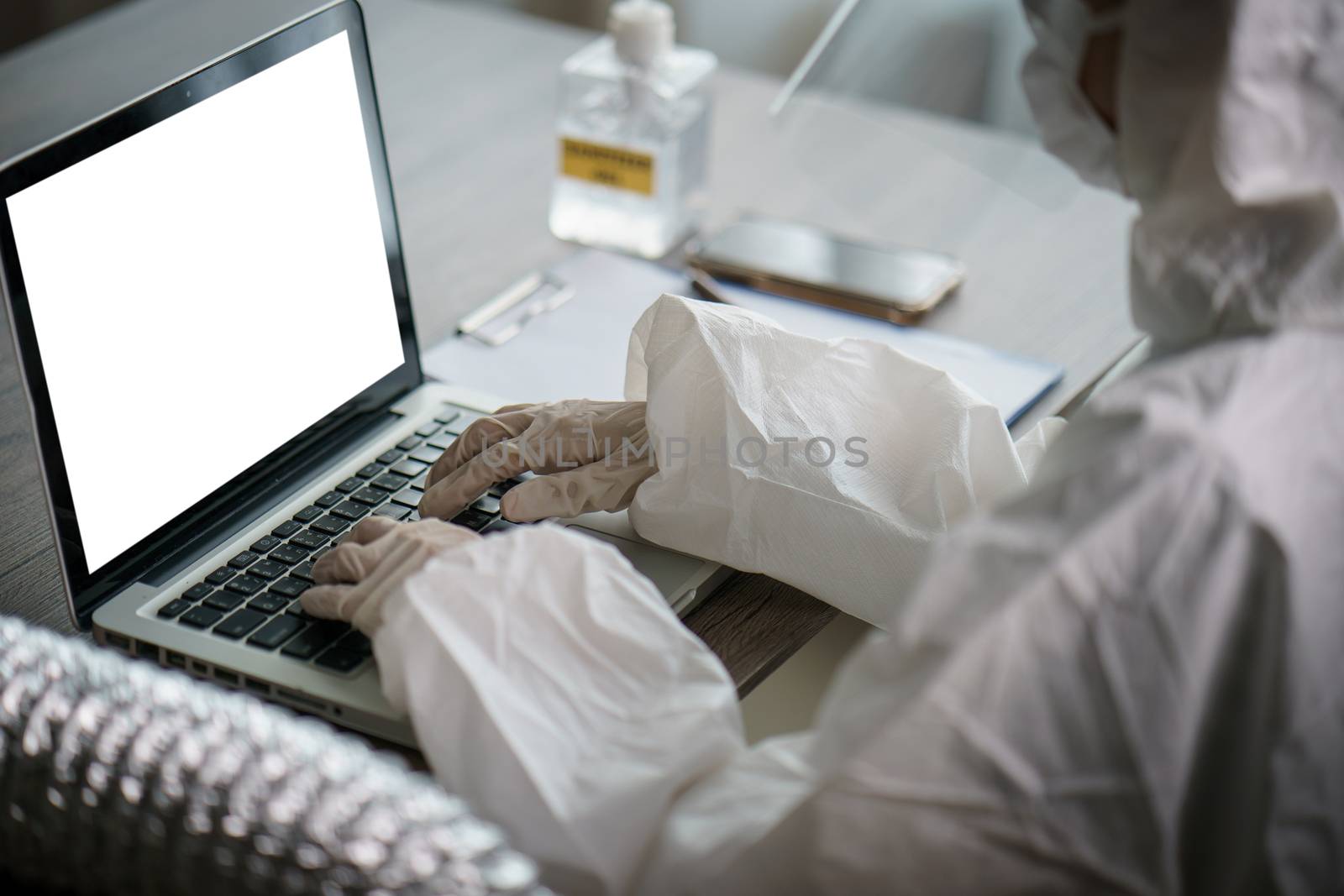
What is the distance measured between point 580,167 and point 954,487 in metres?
0.64

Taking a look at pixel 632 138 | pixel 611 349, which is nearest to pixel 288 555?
pixel 611 349

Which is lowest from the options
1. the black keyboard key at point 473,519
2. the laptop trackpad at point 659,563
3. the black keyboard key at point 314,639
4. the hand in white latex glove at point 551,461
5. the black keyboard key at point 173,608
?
the laptop trackpad at point 659,563

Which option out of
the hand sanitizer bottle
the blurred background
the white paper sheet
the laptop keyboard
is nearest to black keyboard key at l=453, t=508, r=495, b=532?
the laptop keyboard

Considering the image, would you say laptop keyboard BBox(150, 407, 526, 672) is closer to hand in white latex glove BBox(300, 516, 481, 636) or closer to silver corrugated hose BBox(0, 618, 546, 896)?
hand in white latex glove BBox(300, 516, 481, 636)

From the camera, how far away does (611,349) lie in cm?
111

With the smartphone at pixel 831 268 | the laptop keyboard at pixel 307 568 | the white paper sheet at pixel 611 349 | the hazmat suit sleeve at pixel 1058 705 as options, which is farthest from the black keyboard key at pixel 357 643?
the smartphone at pixel 831 268

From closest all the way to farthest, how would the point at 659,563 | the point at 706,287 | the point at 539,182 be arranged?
the point at 659,563
the point at 706,287
the point at 539,182

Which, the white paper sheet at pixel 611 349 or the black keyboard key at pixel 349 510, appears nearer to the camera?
the black keyboard key at pixel 349 510

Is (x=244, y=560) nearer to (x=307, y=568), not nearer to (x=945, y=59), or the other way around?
(x=307, y=568)

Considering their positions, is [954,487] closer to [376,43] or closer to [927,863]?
[927,863]

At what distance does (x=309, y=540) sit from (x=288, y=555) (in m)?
0.02

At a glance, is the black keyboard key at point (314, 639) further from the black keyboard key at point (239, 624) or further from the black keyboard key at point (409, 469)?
the black keyboard key at point (409, 469)

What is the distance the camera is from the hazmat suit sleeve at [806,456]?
0.78m

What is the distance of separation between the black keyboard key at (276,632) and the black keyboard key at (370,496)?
0.12 meters
